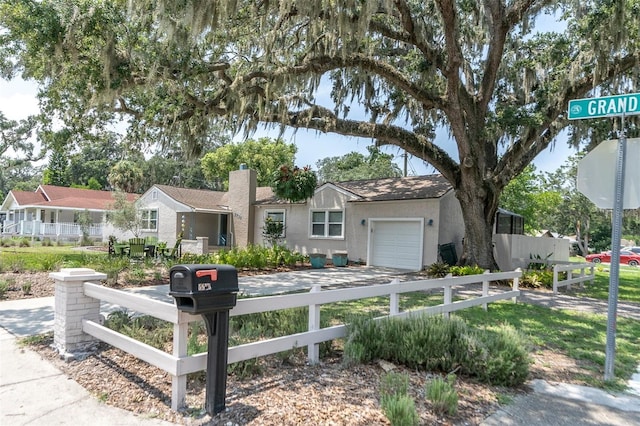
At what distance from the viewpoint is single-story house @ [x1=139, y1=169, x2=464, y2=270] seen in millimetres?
16000

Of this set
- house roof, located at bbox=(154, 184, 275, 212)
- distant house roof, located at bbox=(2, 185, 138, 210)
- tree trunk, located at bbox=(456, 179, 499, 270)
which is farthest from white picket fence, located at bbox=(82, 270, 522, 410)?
distant house roof, located at bbox=(2, 185, 138, 210)

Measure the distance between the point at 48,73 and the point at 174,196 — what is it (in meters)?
14.9

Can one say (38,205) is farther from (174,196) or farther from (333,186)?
(333,186)

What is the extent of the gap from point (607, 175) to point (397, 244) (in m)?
12.1

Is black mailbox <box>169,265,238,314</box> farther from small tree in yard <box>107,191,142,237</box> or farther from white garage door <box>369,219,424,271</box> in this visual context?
small tree in yard <box>107,191,142,237</box>

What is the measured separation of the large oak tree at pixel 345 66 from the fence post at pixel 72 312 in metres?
5.77

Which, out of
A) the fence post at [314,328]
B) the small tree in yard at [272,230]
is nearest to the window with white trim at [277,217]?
the small tree in yard at [272,230]

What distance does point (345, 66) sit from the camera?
11.7 meters

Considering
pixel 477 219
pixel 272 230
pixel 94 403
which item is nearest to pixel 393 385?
pixel 94 403

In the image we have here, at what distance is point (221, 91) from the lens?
1160cm

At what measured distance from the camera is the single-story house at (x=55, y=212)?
29172 mm

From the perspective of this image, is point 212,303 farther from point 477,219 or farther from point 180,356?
point 477,219

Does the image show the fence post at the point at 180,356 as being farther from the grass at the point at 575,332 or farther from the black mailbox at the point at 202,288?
the grass at the point at 575,332

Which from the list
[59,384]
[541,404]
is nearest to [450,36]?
[541,404]
